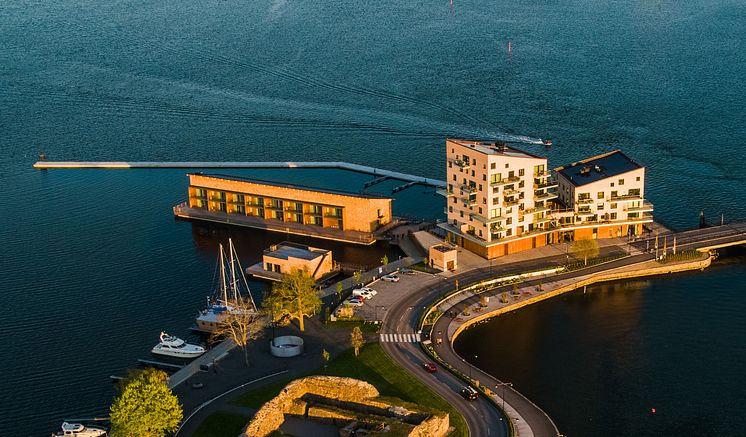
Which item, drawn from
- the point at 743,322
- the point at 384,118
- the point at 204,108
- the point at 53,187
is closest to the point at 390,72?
the point at 384,118

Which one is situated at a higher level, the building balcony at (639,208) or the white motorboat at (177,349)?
the building balcony at (639,208)

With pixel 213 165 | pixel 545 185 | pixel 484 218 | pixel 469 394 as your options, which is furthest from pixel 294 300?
pixel 213 165

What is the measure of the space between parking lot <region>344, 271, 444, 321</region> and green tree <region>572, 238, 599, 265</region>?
56.4 ft

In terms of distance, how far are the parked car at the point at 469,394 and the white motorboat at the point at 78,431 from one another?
104ft

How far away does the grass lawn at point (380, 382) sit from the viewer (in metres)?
83.9

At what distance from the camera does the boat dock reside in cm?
9075

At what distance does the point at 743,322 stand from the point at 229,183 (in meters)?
71.8

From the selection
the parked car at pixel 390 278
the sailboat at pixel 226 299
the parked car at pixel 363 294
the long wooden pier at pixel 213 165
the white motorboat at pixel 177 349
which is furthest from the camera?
the long wooden pier at pixel 213 165

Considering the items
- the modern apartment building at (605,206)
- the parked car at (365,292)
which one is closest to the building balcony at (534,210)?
the modern apartment building at (605,206)

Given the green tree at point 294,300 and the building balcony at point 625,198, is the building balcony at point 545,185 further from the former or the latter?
the green tree at point 294,300

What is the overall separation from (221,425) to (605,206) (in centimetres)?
6137

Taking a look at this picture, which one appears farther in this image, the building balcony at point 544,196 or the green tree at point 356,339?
the building balcony at point 544,196

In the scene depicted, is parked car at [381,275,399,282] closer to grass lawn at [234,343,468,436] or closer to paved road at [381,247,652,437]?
paved road at [381,247,652,437]

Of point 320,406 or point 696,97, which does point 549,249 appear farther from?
point 696,97
